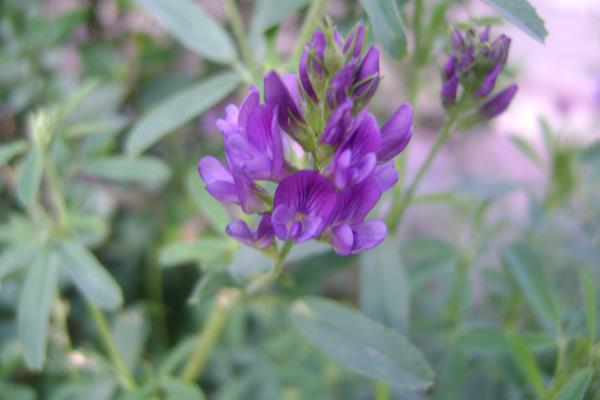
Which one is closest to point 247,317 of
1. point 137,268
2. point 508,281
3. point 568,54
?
point 137,268

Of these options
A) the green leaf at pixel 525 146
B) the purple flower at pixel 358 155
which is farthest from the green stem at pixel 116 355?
the green leaf at pixel 525 146

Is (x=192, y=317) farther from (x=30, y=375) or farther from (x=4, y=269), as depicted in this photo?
(x=4, y=269)

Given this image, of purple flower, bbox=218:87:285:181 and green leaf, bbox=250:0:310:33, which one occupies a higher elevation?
green leaf, bbox=250:0:310:33

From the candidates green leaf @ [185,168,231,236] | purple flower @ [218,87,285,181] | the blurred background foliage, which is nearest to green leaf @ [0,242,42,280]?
the blurred background foliage

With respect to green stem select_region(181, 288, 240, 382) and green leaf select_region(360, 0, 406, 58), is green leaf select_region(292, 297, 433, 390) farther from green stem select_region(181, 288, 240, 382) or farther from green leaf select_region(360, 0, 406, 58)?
green leaf select_region(360, 0, 406, 58)

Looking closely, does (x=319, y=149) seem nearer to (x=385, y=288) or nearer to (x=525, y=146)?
(x=385, y=288)

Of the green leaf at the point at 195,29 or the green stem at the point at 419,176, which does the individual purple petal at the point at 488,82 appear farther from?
the green leaf at the point at 195,29

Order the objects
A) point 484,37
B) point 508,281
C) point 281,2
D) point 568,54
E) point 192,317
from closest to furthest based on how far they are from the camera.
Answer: point 484,37, point 281,2, point 508,281, point 192,317, point 568,54
